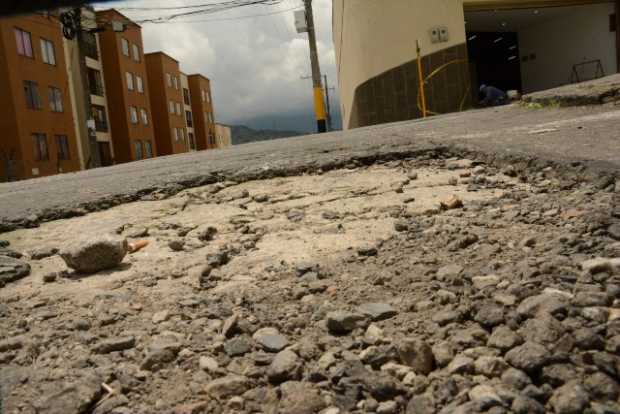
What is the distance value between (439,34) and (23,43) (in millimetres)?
21852

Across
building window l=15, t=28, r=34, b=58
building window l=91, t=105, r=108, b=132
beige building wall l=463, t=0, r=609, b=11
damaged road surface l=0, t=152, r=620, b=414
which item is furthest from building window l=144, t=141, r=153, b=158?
damaged road surface l=0, t=152, r=620, b=414

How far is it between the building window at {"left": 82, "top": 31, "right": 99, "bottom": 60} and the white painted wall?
2794 cm

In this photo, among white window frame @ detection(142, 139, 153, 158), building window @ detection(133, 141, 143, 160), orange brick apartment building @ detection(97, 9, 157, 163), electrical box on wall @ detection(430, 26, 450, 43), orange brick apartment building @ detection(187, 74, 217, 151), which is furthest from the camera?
orange brick apartment building @ detection(187, 74, 217, 151)

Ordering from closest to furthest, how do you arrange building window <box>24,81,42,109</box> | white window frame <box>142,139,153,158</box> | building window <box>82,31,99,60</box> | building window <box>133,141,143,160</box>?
building window <box>24,81,42,109</box> < building window <box>82,31,99,60</box> < building window <box>133,141,143,160</box> < white window frame <box>142,139,153,158</box>

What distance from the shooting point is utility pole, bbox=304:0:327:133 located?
1830cm

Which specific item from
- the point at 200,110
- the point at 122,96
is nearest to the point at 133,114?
the point at 122,96

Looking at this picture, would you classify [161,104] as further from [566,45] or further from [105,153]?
[566,45]

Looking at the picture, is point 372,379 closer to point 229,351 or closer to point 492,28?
point 229,351

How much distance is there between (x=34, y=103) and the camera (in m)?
25.8

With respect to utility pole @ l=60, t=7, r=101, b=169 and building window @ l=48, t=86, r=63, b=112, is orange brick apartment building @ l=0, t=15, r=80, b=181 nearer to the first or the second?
building window @ l=48, t=86, r=63, b=112

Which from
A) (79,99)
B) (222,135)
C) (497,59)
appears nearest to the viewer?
(497,59)

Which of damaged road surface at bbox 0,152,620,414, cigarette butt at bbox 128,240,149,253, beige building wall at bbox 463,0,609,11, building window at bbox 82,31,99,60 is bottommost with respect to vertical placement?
damaged road surface at bbox 0,152,620,414

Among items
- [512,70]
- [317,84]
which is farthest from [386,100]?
[512,70]

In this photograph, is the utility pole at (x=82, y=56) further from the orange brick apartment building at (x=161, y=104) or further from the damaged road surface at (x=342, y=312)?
the orange brick apartment building at (x=161, y=104)
